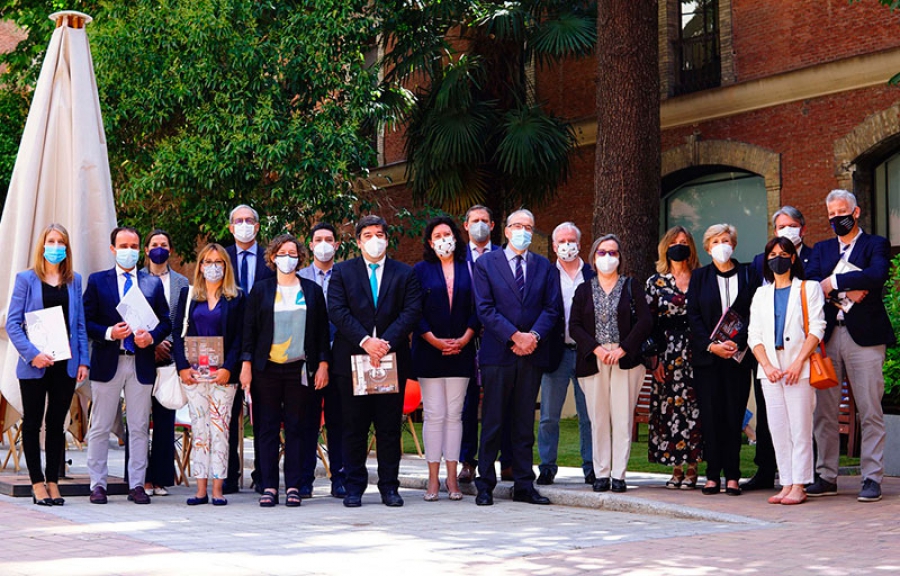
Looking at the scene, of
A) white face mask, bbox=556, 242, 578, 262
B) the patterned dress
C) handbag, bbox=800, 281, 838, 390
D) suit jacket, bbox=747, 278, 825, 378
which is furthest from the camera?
white face mask, bbox=556, 242, 578, 262

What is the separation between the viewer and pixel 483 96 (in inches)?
837

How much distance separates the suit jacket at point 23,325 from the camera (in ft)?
30.0

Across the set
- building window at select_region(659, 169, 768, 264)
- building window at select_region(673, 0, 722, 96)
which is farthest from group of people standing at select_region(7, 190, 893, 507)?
building window at select_region(673, 0, 722, 96)

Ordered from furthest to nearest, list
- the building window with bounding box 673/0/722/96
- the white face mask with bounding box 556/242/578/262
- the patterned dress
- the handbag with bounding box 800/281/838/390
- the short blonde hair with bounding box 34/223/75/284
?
the building window with bounding box 673/0/722/96
the white face mask with bounding box 556/242/578/262
the patterned dress
the short blonde hair with bounding box 34/223/75/284
the handbag with bounding box 800/281/838/390

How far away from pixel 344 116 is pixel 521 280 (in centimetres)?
880

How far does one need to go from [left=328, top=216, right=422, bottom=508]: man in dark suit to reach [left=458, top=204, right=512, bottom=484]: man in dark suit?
0.78 metres

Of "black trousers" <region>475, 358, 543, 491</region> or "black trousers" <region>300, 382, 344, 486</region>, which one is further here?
"black trousers" <region>300, 382, 344, 486</region>

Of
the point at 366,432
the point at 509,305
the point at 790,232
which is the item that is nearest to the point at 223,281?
the point at 366,432

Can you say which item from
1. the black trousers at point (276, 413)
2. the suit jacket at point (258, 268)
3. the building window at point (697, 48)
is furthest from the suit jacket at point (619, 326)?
the building window at point (697, 48)

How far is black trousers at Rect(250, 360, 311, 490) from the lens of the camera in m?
9.40

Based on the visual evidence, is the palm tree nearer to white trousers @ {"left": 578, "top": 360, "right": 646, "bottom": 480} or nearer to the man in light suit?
the man in light suit

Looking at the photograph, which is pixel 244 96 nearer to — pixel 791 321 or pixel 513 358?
pixel 513 358

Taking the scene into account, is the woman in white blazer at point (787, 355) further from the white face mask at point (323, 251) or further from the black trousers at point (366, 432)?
the white face mask at point (323, 251)

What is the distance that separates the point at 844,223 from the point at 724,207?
11.8m
